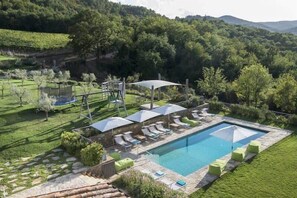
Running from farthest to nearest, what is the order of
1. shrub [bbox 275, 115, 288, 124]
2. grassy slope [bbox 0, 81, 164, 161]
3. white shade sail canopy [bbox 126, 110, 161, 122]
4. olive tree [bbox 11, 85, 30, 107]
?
shrub [bbox 275, 115, 288, 124]
olive tree [bbox 11, 85, 30, 107]
white shade sail canopy [bbox 126, 110, 161, 122]
grassy slope [bbox 0, 81, 164, 161]

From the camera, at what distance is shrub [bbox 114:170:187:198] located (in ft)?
35.0

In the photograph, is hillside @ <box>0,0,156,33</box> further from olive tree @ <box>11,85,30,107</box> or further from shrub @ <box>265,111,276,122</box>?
shrub @ <box>265,111,276,122</box>

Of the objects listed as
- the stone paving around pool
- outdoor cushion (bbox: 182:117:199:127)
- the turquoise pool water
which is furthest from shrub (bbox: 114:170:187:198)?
outdoor cushion (bbox: 182:117:199:127)

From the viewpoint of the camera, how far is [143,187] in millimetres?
11117

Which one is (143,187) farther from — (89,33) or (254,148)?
(89,33)

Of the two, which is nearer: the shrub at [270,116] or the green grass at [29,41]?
the shrub at [270,116]

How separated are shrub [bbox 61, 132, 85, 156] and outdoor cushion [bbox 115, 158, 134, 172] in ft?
6.55

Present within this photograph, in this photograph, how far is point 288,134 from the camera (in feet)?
61.1

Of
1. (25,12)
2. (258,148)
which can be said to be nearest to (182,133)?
(258,148)

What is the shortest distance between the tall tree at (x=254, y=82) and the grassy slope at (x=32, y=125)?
9.29m

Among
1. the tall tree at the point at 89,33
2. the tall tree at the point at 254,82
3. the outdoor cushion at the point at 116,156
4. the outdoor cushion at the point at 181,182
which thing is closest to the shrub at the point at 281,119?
the tall tree at the point at 254,82

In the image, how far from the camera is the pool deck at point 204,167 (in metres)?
12.9

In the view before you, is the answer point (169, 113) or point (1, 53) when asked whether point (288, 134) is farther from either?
point (1, 53)

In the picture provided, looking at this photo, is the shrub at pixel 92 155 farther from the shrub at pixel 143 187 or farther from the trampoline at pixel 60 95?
the trampoline at pixel 60 95
